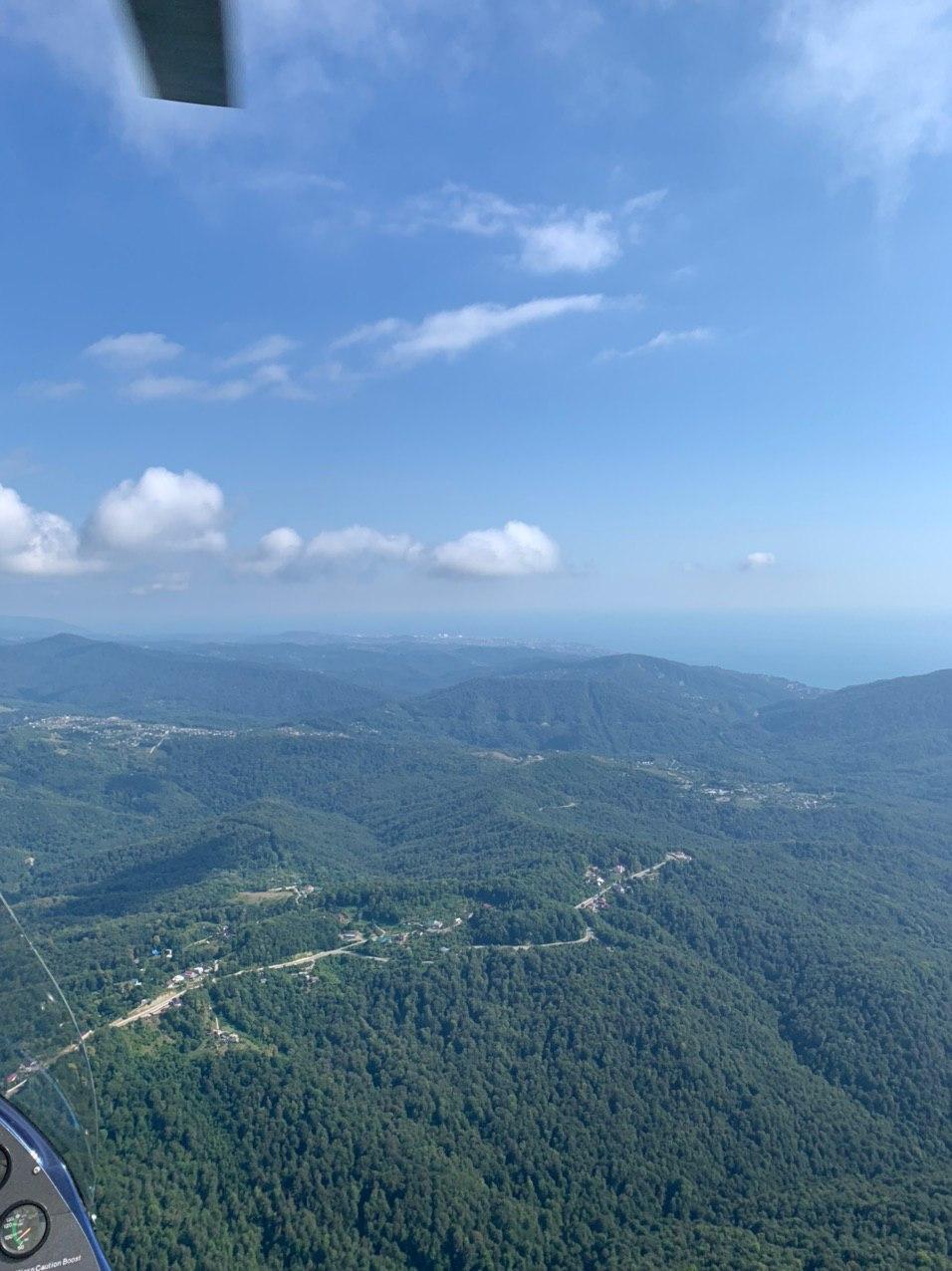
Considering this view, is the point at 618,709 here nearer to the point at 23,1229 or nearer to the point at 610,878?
the point at 610,878

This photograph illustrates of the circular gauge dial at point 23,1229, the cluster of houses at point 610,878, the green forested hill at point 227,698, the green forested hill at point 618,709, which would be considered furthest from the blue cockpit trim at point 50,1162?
the green forested hill at point 227,698

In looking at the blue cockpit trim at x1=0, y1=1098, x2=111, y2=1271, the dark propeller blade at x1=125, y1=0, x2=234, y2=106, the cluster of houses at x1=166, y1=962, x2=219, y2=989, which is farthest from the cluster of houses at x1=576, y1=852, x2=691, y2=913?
the dark propeller blade at x1=125, y1=0, x2=234, y2=106

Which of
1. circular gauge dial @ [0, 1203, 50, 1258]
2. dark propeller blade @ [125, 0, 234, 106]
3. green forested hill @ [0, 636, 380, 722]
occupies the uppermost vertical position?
dark propeller blade @ [125, 0, 234, 106]

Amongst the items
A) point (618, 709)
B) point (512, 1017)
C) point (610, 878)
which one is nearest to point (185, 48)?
point (512, 1017)

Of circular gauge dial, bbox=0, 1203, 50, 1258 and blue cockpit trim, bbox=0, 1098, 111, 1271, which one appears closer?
circular gauge dial, bbox=0, 1203, 50, 1258

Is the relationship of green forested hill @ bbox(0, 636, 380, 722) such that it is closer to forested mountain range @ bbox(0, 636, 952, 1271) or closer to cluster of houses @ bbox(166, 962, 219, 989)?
forested mountain range @ bbox(0, 636, 952, 1271)

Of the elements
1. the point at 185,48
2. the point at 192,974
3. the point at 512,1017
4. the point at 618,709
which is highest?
the point at 185,48
